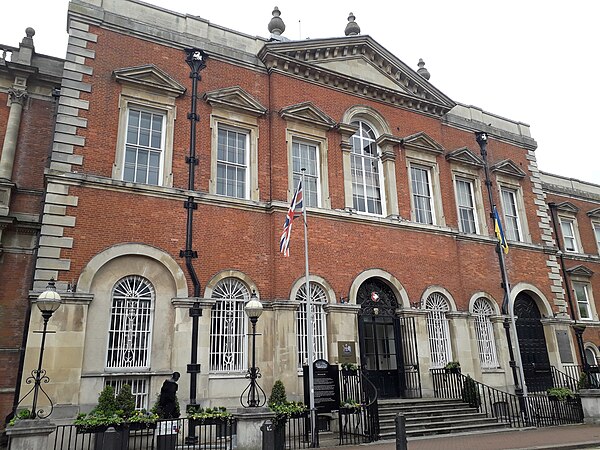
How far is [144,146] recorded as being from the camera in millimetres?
14023

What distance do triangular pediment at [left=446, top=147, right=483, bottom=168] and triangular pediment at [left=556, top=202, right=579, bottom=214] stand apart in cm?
854

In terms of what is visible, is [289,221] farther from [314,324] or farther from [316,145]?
[316,145]

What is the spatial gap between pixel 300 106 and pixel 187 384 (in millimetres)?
9428

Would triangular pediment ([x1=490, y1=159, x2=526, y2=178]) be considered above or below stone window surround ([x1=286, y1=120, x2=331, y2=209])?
above

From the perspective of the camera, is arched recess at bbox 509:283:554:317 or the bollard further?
arched recess at bbox 509:283:554:317

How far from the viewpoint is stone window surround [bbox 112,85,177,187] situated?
534 inches

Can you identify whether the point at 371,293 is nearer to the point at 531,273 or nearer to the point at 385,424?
the point at 385,424

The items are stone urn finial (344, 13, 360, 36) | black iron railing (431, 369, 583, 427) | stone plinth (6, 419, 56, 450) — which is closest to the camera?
stone plinth (6, 419, 56, 450)

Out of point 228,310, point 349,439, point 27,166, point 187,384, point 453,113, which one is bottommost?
point 349,439

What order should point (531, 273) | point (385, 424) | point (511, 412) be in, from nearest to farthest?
point (385, 424)
point (511, 412)
point (531, 273)

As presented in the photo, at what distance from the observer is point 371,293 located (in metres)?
16.3

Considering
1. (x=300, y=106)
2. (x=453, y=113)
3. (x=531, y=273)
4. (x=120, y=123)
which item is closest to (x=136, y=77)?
(x=120, y=123)

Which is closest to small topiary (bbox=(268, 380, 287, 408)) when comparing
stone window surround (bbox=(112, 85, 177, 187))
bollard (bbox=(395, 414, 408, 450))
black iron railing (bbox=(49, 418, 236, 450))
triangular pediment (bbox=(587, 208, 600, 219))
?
black iron railing (bbox=(49, 418, 236, 450))

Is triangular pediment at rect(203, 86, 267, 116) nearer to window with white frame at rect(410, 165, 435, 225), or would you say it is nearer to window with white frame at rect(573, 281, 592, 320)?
window with white frame at rect(410, 165, 435, 225)
